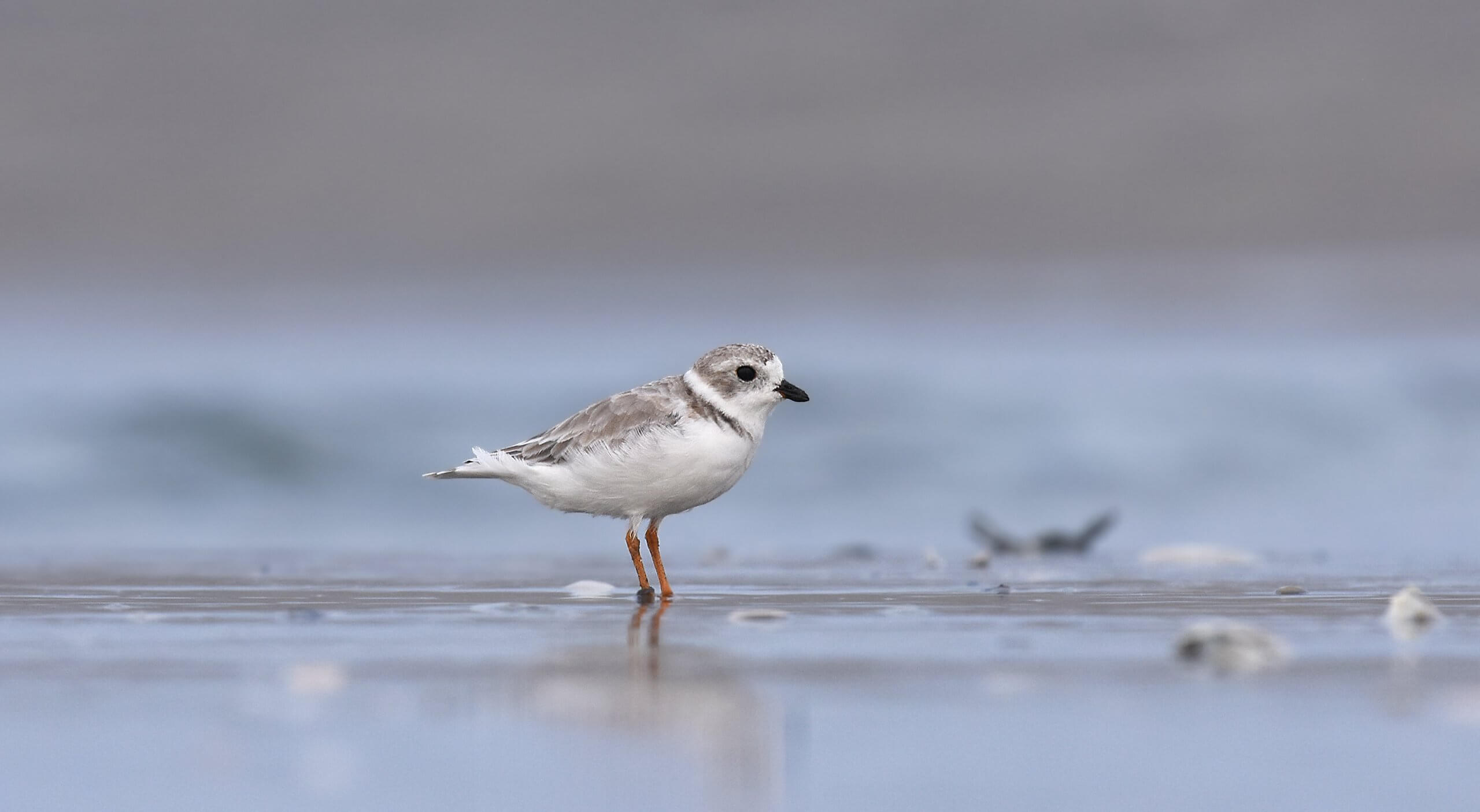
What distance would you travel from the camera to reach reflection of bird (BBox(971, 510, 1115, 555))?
8.60m

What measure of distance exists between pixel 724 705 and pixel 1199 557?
14.4 ft

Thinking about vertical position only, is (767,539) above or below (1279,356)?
below

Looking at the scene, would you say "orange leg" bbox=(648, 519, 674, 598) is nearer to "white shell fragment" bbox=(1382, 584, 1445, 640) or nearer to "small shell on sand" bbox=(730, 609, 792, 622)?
"small shell on sand" bbox=(730, 609, 792, 622)

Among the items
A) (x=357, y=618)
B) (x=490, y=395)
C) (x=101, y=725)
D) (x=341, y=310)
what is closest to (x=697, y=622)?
(x=357, y=618)

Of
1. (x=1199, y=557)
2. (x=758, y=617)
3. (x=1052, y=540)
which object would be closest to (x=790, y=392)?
(x=758, y=617)

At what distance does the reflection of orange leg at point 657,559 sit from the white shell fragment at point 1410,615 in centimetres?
221

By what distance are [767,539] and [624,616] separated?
4.51 meters

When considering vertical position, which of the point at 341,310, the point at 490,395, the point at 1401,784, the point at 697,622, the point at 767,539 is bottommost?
the point at 1401,784

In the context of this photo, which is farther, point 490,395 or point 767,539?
point 490,395

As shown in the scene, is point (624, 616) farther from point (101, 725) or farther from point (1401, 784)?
point (1401, 784)

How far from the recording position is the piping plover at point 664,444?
259 inches

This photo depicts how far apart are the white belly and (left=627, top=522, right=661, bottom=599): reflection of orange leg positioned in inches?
2.6

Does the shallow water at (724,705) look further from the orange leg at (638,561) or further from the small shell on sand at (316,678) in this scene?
the orange leg at (638,561)

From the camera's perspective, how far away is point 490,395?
15.0m
